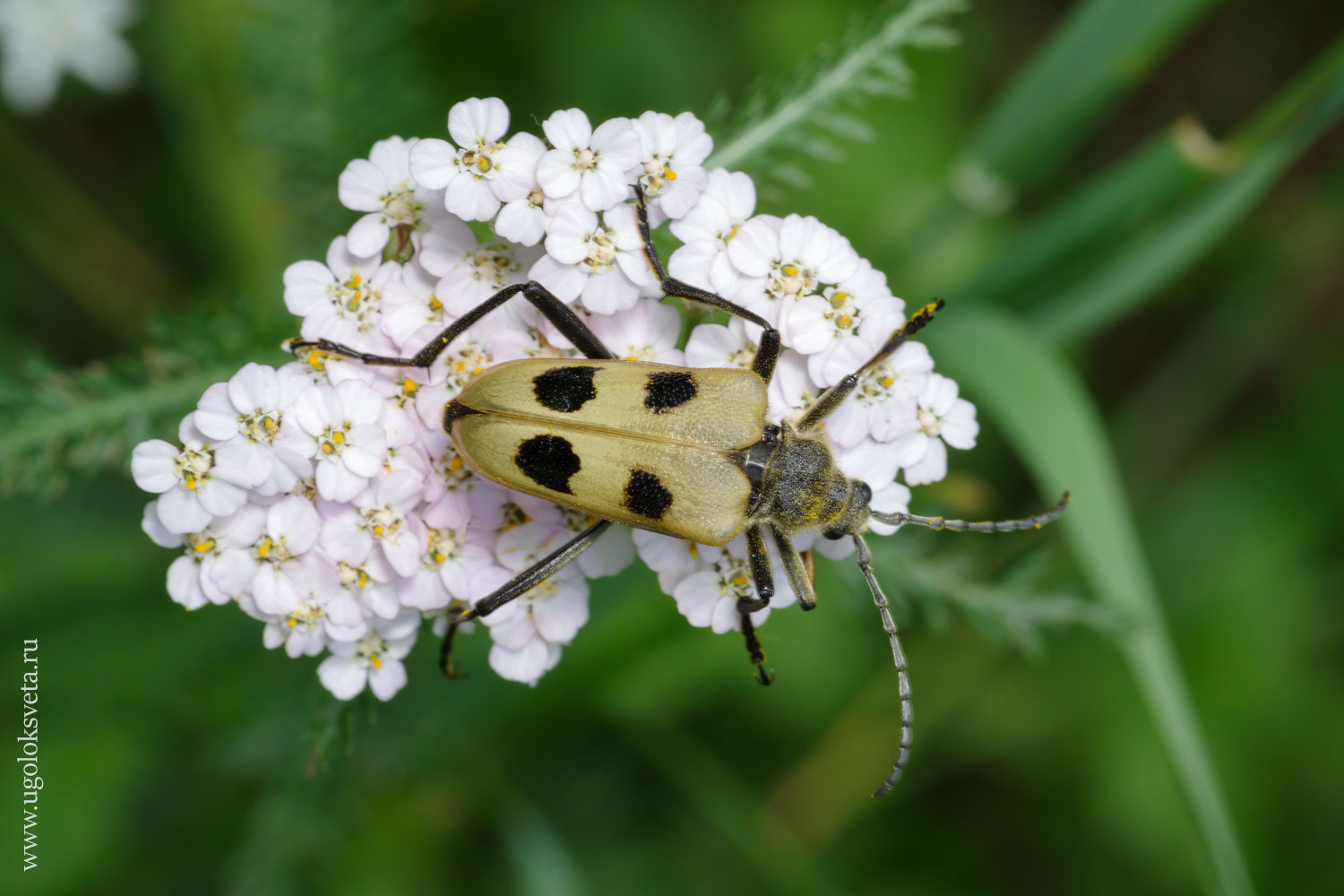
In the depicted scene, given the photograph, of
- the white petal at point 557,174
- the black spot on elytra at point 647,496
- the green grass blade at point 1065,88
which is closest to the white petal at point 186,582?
the black spot on elytra at point 647,496

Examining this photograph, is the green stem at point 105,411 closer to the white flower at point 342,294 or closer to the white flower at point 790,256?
the white flower at point 342,294

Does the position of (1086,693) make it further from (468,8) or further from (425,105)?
(468,8)

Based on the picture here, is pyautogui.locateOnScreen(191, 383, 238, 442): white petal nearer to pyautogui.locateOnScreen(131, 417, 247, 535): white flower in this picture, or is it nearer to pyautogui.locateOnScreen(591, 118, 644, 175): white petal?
pyautogui.locateOnScreen(131, 417, 247, 535): white flower

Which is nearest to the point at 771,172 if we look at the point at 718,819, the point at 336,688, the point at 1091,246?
the point at 1091,246

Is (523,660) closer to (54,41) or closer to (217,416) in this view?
(217,416)

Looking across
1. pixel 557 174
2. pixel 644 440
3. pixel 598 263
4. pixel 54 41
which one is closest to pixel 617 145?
pixel 557 174

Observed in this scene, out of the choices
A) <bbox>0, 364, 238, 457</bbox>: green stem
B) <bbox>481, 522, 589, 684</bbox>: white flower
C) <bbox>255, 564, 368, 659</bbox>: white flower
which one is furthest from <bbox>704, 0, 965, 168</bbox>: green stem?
<bbox>0, 364, 238, 457</bbox>: green stem

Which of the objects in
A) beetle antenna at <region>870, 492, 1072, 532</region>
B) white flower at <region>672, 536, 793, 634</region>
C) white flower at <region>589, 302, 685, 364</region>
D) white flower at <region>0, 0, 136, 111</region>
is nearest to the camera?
white flower at <region>672, 536, 793, 634</region>
